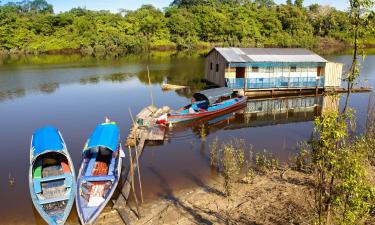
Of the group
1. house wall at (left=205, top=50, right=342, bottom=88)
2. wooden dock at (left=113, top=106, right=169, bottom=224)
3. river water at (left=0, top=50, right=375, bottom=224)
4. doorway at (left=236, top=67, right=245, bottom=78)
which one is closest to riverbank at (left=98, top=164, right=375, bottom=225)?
river water at (left=0, top=50, right=375, bottom=224)

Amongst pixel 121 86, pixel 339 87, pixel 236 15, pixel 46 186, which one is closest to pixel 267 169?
pixel 46 186

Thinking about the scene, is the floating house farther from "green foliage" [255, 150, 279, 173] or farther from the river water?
"green foliage" [255, 150, 279, 173]

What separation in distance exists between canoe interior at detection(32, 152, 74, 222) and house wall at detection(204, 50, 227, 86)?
20170 millimetres

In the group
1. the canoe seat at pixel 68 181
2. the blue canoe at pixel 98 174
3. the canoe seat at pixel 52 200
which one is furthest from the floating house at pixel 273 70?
the canoe seat at pixel 52 200

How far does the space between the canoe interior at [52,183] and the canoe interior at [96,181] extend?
615 mm

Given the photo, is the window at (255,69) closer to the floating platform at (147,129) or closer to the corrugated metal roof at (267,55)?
the corrugated metal roof at (267,55)

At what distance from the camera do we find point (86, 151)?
15594mm

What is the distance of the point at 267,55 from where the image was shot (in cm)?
3238

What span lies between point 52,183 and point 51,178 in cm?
31

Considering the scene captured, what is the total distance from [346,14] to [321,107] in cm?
2291

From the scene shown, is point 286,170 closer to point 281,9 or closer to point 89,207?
point 89,207

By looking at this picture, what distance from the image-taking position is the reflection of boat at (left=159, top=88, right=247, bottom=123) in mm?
23594

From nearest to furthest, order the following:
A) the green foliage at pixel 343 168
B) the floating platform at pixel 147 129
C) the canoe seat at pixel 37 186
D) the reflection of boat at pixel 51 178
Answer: the green foliage at pixel 343 168 → the reflection of boat at pixel 51 178 → the canoe seat at pixel 37 186 → the floating platform at pixel 147 129

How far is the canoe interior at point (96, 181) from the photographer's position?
12.3 metres
